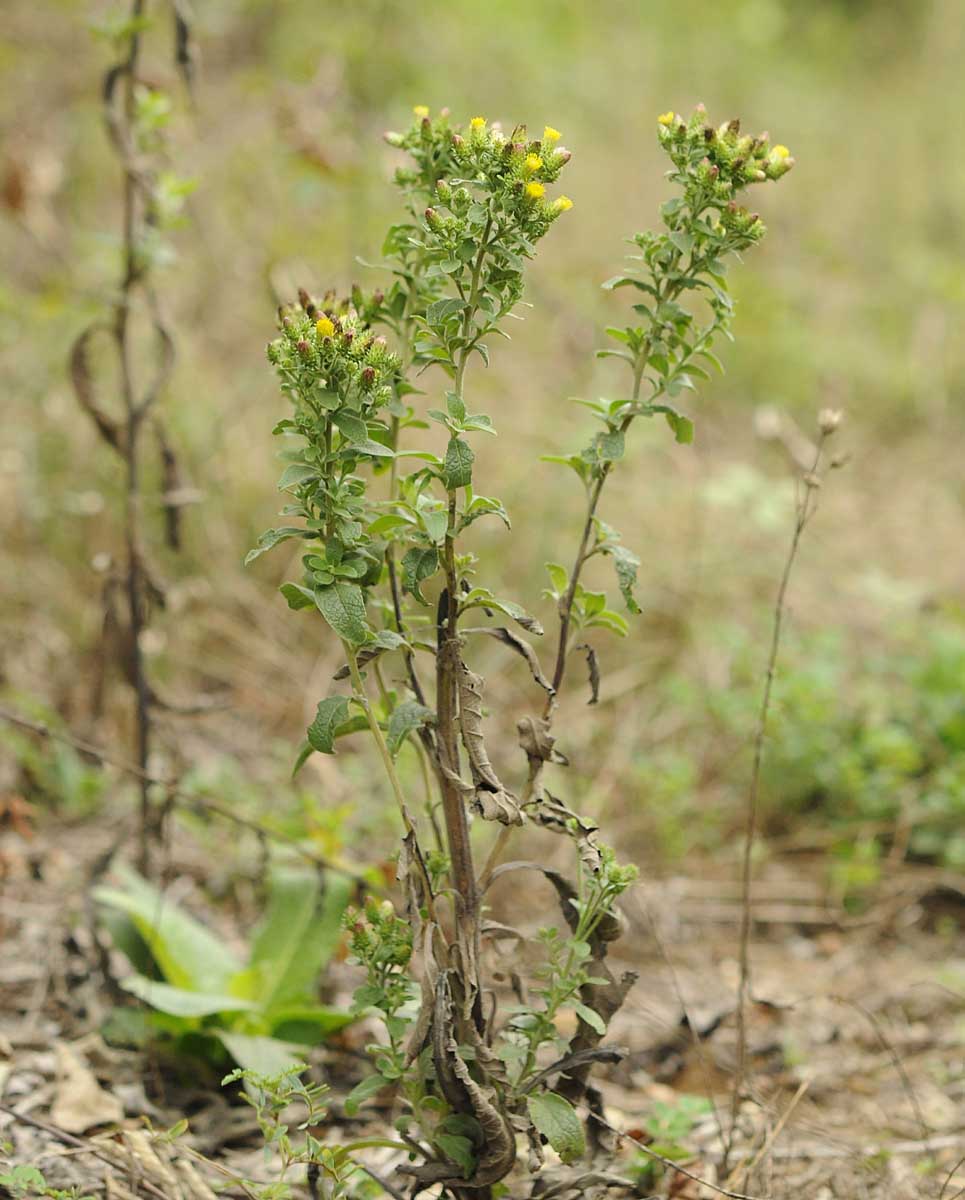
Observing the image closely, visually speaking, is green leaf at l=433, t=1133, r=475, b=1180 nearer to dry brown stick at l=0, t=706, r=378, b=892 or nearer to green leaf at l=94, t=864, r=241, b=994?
dry brown stick at l=0, t=706, r=378, b=892

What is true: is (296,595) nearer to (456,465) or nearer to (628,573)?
(456,465)

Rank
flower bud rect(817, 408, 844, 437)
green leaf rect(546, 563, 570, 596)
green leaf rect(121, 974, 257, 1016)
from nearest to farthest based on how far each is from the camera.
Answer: green leaf rect(546, 563, 570, 596)
flower bud rect(817, 408, 844, 437)
green leaf rect(121, 974, 257, 1016)

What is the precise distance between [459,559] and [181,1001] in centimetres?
94

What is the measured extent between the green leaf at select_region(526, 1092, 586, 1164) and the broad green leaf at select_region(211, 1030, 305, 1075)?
19.2 inches

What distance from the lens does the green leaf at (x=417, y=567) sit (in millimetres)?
1301

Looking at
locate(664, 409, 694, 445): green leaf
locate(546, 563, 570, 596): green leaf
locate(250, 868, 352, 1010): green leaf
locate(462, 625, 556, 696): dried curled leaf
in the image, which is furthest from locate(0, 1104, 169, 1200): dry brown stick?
locate(664, 409, 694, 445): green leaf

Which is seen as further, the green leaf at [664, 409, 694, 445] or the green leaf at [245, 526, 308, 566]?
the green leaf at [664, 409, 694, 445]

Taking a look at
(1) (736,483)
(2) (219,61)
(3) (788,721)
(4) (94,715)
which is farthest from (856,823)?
(2) (219,61)

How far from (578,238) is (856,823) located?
4.11 m

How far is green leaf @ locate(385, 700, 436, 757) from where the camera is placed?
4.34 ft

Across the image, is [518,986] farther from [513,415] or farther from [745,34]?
[745,34]

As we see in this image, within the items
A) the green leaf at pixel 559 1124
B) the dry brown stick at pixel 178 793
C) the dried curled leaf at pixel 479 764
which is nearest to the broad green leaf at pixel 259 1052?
the dry brown stick at pixel 178 793

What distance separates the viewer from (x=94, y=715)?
8.66 ft

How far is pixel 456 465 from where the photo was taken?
1274mm
